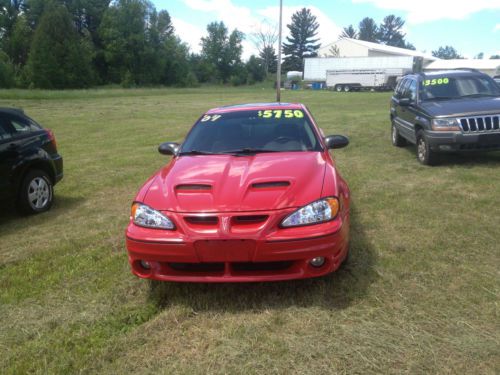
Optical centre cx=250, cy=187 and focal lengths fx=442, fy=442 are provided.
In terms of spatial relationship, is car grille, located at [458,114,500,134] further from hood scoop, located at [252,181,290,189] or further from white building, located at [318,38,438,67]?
white building, located at [318,38,438,67]

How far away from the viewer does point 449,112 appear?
7477 millimetres

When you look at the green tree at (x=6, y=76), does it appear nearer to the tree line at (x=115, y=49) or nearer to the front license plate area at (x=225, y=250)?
the tree line at (x=115, y=49)

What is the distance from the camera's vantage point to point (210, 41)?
304ft

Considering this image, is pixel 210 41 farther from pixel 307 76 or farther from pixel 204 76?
pixel 307 76

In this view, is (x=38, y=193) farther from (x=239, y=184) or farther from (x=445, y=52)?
(x=445, y=52)

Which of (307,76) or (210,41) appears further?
(210,41)

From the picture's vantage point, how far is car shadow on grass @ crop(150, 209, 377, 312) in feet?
11.2

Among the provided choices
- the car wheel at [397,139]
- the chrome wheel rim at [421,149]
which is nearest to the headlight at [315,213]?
the chrome wheel rim at [421,149]

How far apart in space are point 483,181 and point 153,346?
586 centimetres

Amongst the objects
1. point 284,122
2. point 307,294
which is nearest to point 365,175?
point 284,122

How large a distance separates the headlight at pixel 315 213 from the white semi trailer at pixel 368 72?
49810mm

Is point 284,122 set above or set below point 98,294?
above

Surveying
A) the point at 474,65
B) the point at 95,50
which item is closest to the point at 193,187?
the point at 95,50

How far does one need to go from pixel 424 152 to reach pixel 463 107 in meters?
1.04
